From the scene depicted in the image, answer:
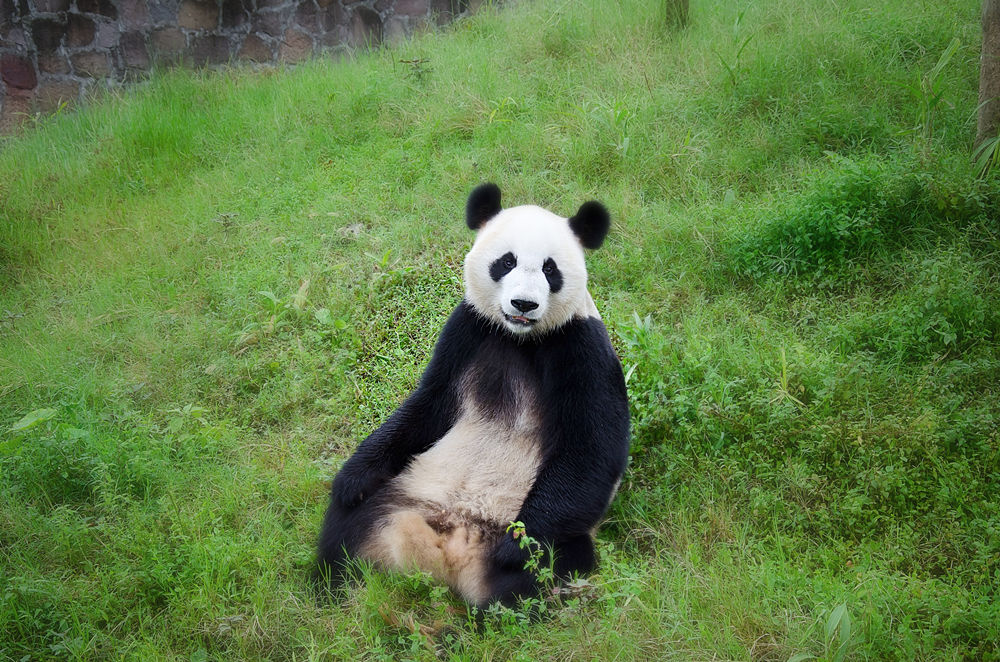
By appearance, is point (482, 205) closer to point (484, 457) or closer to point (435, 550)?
point (484, 457)

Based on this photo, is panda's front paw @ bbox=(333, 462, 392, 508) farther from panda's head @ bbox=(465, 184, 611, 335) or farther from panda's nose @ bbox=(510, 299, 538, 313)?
panda's nose @ bbox=(510, 299, 538, 313)

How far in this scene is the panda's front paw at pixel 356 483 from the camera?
3.30 metres

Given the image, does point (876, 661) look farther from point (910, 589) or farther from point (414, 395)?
point (414, 395)

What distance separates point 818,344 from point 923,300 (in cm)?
57

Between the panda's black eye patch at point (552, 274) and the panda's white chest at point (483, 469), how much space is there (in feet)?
1.56

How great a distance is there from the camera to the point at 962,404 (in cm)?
364

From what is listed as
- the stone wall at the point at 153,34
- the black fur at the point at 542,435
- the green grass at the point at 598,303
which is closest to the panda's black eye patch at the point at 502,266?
the black fur at the point at 542,435

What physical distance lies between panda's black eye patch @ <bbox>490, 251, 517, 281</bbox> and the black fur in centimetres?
26

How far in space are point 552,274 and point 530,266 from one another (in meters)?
0.10

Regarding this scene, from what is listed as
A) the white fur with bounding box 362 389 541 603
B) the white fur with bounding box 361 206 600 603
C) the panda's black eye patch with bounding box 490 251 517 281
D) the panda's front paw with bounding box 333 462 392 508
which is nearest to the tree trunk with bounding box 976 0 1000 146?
the white fur with bounding box 361 206 600 603

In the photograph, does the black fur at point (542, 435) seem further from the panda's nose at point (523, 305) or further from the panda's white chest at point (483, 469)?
the panda's nose at point (523, 305)

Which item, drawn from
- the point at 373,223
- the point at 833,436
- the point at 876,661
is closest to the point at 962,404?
the point at 833,436

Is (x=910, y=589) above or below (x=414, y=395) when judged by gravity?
below

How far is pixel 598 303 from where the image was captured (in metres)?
4.71
